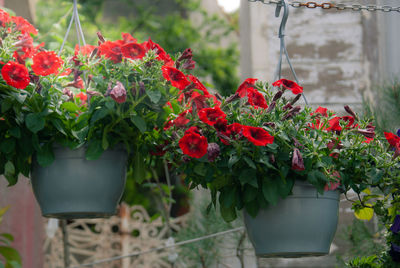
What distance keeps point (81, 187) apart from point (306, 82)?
1814 millimetres

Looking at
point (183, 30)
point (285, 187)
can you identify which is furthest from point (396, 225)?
point (183, 30)

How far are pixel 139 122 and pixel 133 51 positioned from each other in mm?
A: 170

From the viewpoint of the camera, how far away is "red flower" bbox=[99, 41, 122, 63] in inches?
47.4

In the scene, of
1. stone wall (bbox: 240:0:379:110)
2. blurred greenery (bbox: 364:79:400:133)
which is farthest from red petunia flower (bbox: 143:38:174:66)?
stone wall (bbox: 240:0:379:110)

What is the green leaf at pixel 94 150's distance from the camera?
1165 mm

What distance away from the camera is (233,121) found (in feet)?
3.91

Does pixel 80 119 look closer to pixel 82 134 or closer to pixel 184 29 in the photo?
pixel 82 134

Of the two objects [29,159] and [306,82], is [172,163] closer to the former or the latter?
[29,159]

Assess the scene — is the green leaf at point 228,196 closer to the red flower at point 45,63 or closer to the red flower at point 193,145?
the red flower at point 193,145

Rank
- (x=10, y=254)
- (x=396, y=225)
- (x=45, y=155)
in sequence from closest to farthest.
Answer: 1. (x=45, y=155)
2. (x=396, y=225)
3. (x=10, y=254)

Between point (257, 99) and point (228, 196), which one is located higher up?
point (257, 99)

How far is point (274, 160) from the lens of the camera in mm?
1137

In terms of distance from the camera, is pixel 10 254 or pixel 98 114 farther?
pixel 10 254

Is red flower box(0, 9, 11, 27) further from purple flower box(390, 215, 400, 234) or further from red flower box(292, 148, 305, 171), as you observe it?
purple flower box(390, 215, 400, 234)
